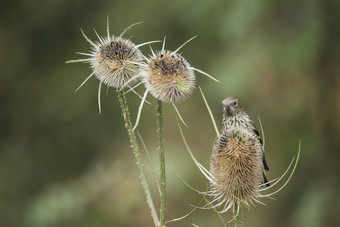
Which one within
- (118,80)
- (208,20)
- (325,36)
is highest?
(208,20)

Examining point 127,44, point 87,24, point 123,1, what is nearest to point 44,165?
point 87,24

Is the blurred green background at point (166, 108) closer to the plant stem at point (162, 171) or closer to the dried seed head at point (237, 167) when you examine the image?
the dried seed head at point (237, 167)

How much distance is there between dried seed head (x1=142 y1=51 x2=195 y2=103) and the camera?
196cm

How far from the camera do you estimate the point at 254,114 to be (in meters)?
5.53

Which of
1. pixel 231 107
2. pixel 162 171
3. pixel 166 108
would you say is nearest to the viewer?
pixel 162 171

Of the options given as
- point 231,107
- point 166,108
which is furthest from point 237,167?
point 166,108

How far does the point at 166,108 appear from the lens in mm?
7164

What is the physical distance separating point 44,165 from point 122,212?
1.82 m

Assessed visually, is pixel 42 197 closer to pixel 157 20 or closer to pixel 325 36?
pixel 157 20

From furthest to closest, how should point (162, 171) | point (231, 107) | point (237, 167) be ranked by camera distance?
point (231, 107) < point (237, 167) < point (162, 171)

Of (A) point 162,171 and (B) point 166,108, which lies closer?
(A) point 162,171

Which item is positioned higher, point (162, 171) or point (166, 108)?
point (166, 108)

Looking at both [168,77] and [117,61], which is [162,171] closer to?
[168,77]

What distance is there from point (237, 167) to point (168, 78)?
500 mm
